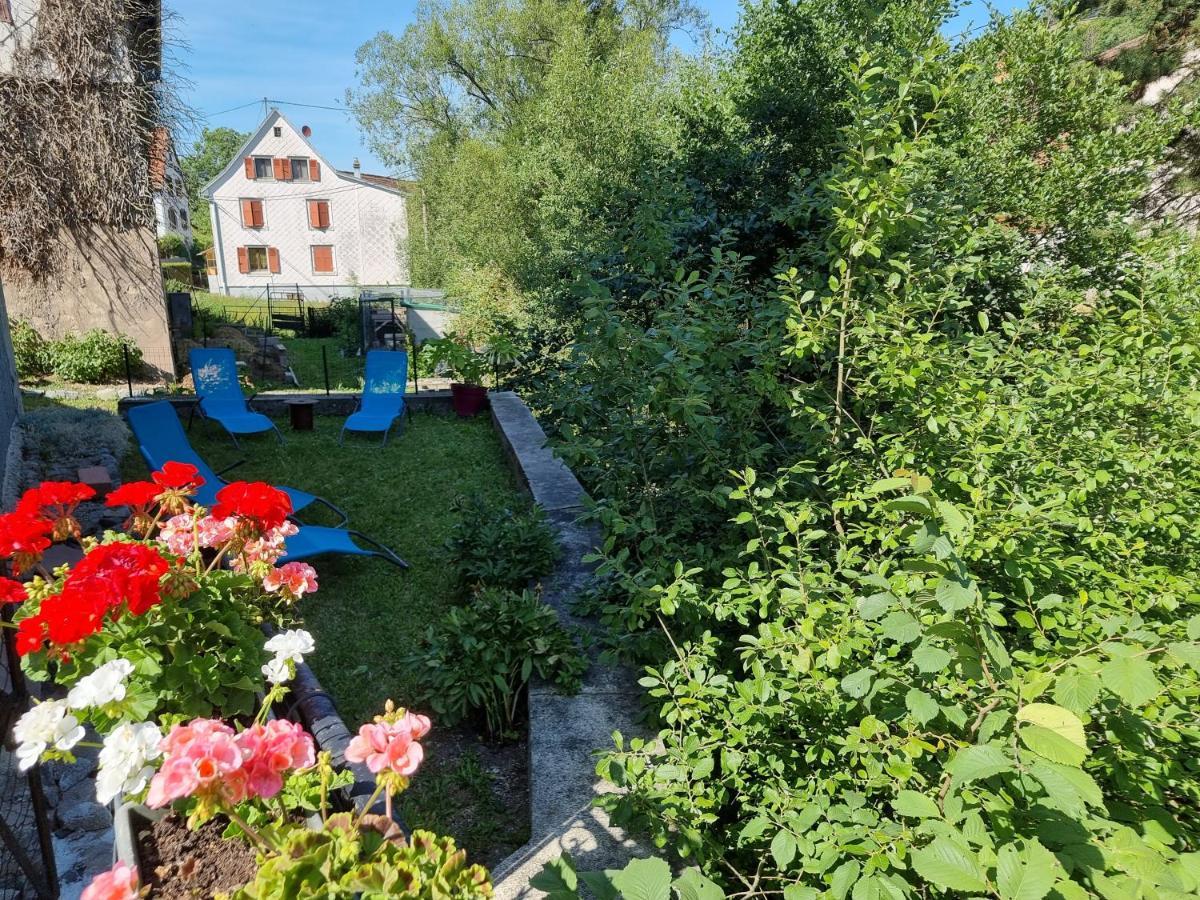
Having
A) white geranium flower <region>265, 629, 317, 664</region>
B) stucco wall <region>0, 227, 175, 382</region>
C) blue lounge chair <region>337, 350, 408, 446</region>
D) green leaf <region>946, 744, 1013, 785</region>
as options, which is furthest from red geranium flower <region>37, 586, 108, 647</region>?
stucco wall <region>0, 227, 175, 382</region>

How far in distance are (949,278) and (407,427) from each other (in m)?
6.48

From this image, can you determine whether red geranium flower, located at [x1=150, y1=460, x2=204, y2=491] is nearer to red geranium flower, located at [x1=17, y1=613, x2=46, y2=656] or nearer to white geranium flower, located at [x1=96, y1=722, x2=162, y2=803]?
red geranium flower, located at [x1=17, y1=613, x2=46, y2=656]

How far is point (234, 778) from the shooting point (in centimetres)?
122

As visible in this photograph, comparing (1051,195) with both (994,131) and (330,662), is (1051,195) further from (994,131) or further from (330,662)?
(330,662)

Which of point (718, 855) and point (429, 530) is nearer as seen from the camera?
point (718, 855)

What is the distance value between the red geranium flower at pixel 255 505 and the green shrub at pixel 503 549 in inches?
67.4

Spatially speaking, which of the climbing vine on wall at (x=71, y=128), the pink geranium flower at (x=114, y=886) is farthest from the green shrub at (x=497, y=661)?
the climbing vine on wall at (x=71, y=128)

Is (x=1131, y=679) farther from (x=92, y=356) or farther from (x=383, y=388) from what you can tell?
(x=92, y=356)

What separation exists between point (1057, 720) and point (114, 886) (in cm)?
146

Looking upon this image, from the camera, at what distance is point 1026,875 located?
89 centimetres

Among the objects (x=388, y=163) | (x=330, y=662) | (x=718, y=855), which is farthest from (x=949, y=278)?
(x=388, y=163)

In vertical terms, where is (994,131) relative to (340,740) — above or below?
above

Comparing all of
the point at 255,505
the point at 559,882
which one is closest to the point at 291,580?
the point at 255,505

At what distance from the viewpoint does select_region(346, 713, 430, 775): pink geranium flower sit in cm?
130
